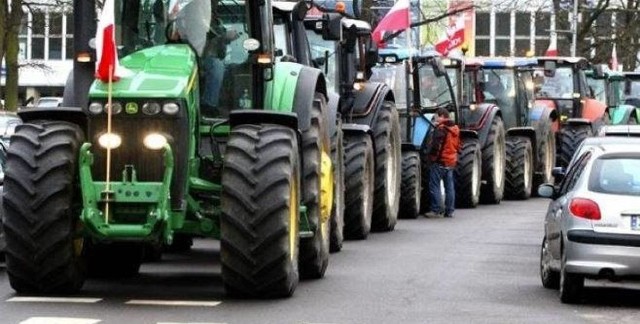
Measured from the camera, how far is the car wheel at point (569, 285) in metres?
16.8

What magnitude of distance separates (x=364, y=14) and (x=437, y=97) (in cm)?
1142

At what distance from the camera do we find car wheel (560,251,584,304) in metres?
16.8

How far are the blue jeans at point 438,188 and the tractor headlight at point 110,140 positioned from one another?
15091 millimetres

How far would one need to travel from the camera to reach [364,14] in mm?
43750

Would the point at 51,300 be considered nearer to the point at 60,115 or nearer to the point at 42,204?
the point at 42,204

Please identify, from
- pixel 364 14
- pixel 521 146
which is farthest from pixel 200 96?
pixel 364 14

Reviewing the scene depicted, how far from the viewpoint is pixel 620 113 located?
45.7 metres

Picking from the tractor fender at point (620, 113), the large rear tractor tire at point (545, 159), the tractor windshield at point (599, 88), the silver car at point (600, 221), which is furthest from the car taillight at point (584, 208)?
the tractor windshield at point (599, 88)

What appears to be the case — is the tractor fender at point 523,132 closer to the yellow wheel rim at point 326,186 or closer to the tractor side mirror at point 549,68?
the tractor side mirror at point 549,68

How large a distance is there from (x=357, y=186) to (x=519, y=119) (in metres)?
13.5

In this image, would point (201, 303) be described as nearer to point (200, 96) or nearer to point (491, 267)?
point (200, 96)

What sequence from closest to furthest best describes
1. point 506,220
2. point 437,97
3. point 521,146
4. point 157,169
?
1. point 157,169
2. point 506,220
3. point 437,97
4. point 521,146

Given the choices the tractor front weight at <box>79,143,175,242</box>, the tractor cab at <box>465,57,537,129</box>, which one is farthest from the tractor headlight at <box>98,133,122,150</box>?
the tractor cab at <box>465,57,537,129</box>

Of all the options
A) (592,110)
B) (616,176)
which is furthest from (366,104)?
(592,110)
